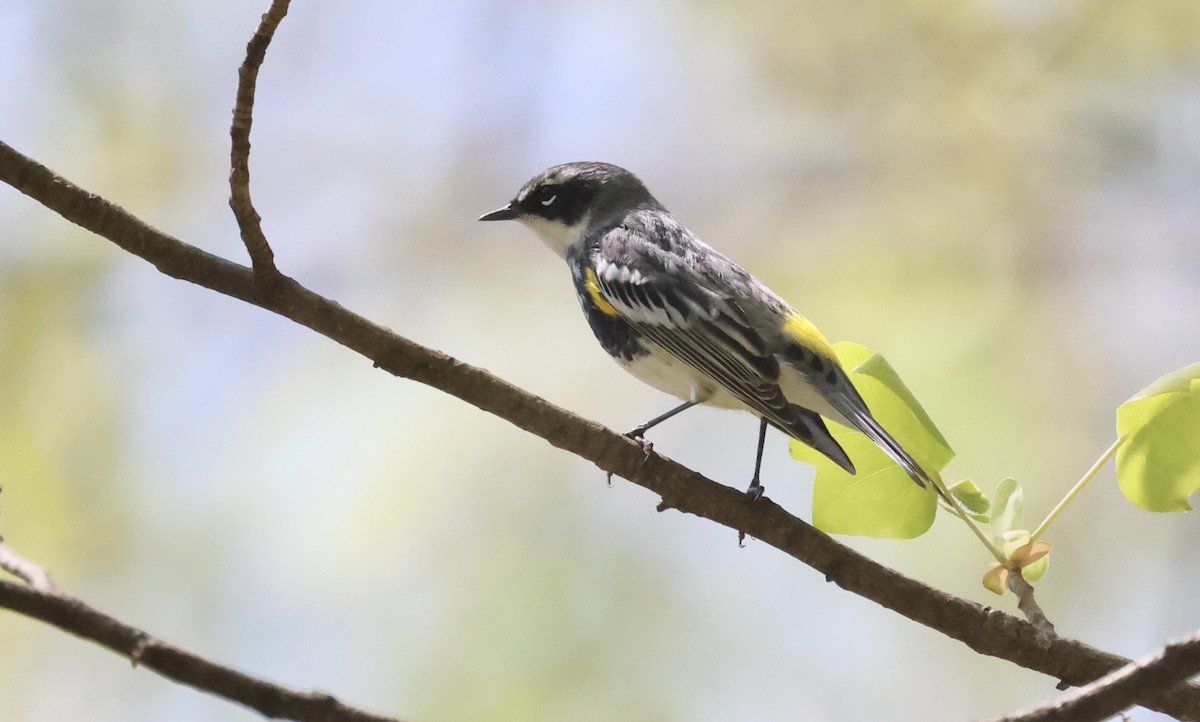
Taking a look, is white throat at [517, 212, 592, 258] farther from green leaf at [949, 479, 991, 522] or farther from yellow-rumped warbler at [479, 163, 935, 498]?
green leaf at [949, 479, 991, 522]

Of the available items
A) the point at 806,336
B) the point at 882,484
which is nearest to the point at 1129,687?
the point at 882,484

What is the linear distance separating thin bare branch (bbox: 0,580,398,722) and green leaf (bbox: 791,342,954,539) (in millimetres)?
919

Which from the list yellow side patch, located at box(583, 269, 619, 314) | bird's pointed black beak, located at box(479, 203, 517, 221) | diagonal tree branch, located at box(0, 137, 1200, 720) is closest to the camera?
diagonal tree branch, located at box(0, 137, 1200, 720)

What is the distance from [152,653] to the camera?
87cm

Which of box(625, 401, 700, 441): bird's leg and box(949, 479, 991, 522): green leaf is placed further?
box(625, 401, 700, 441): bird's leg

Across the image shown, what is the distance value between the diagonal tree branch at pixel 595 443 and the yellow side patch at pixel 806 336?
519 mm

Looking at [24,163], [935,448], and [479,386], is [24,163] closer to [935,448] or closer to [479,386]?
[479,386]

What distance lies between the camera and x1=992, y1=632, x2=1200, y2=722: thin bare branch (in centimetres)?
94

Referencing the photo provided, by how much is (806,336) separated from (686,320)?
23 cm

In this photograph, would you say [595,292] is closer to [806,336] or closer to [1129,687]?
Result: [806,336]

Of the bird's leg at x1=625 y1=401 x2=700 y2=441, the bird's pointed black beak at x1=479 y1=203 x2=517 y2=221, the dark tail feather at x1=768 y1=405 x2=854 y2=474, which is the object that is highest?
the bird's pointed black beak at x1=479 y1=203 x2=517 y2=221

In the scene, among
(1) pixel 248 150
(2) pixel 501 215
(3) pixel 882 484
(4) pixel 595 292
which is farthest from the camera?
(2) pixel 501 215

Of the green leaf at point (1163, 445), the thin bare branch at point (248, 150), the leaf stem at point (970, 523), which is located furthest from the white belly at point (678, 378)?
the thin bare branch at point (248, 150)

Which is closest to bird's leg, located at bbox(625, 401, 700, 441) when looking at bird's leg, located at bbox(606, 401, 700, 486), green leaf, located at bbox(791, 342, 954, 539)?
bird's leg, located at bbox(606, 401, 700, 486)
